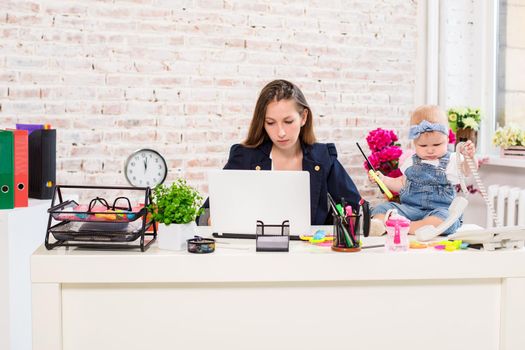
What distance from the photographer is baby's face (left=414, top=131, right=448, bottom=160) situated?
→ 2602 millimetres

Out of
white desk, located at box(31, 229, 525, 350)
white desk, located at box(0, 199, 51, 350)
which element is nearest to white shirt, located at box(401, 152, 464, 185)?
white desk, located at box(31, 229, 525, 350)

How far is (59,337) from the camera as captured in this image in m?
1.57

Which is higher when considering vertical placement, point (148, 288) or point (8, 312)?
point (148, 288)

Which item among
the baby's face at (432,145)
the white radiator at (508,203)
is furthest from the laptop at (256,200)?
the white radiator at (508,203)

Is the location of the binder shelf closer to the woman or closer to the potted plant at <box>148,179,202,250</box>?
the potted plant at <box>148,179,202,250</box>

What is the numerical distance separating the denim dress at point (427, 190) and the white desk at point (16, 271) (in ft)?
5.20

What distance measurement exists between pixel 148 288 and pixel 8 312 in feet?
2.65

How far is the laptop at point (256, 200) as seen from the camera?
180 cm

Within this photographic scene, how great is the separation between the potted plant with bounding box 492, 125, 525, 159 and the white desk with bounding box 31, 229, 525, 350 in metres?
1.92

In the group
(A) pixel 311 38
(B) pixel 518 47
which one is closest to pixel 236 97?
(A) pixel 311 38

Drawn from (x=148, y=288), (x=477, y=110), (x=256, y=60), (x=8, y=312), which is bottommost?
(x=8, y=312)

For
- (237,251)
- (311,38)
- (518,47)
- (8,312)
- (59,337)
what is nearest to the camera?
(59,337)

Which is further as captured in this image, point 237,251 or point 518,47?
point 518,47

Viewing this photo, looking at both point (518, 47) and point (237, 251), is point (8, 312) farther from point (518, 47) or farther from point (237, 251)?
point (518, 47)
